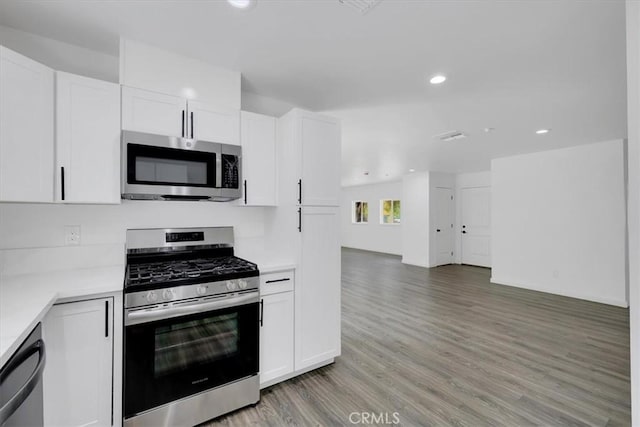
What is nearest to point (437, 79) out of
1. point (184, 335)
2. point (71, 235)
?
point (184, 335)

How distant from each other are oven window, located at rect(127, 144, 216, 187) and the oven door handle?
874 millimetres

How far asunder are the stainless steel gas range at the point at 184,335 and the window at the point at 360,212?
888cm

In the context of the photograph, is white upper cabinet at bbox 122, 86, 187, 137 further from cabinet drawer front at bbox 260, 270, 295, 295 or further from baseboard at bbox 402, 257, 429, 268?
baseboard at bbox 402, 257, 429, 268

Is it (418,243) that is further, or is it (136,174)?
(418,243)

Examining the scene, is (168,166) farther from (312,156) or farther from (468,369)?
(468,369)

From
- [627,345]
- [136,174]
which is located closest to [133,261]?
[136,174]

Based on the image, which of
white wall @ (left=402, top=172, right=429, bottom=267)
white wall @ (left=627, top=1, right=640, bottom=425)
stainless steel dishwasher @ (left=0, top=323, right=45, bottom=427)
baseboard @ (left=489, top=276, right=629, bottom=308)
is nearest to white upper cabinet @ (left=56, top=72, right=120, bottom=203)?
stainless steel dishwasher @ (left=0, top=323, right=45, bottom=427)

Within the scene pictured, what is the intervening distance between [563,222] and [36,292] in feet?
22.1

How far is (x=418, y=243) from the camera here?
25.4 ft

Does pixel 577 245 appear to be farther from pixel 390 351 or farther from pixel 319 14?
pixel 319 14

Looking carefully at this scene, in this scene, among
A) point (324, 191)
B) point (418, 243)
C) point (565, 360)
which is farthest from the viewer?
point (418, 243)

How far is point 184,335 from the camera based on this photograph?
1.84 meters

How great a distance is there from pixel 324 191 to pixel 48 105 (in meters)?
1.94

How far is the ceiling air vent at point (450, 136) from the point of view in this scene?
4.11 m
